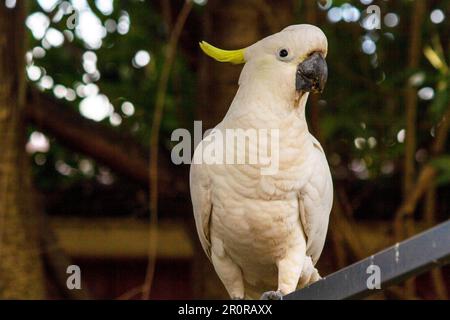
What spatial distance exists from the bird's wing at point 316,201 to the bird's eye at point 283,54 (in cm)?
23

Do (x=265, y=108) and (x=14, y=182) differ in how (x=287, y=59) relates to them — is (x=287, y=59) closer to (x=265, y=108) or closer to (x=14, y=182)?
(x=265, y=108)

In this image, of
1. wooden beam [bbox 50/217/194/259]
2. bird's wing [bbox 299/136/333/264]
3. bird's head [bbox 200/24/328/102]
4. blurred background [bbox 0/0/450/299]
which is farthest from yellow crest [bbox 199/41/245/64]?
wooden beam [bbox 50/217/194/259]

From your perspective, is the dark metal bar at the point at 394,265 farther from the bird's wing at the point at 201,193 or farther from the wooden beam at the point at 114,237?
the wooden beam at the point at 114,237

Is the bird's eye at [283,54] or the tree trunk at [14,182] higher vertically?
the tree trunk at [14,182]

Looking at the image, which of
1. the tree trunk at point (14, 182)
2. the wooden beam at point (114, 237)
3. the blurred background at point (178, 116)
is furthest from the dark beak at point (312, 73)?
the wooden beam at point (114, 237)

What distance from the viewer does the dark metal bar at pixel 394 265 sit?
2.88 ft

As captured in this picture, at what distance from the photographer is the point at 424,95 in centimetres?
272

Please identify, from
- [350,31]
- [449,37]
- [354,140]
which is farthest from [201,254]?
[449,37]

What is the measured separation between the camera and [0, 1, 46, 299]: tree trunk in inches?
87.9

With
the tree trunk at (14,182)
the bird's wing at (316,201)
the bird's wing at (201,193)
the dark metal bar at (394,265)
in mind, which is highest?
the tree trunk at (14,182)

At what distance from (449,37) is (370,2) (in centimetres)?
55

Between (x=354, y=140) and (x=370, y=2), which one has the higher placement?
(x=370, y=2)
